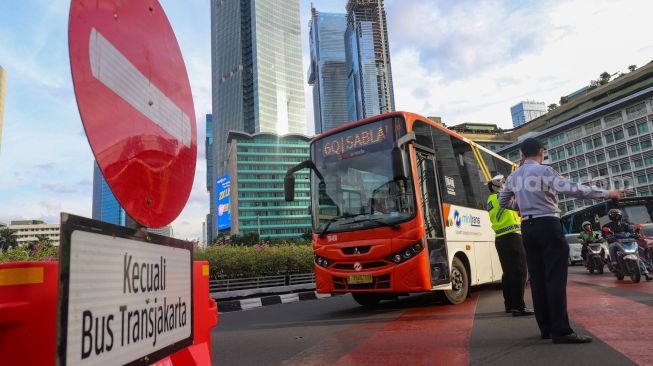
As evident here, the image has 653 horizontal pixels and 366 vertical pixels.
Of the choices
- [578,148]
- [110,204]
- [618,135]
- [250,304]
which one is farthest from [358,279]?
[578,148]

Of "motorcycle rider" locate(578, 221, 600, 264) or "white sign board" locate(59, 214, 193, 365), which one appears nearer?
"white sign board" locate(59, 214, 193, 365)

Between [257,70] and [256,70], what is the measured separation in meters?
0.54

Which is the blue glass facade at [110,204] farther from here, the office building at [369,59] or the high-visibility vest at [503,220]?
the office building at [369,59]

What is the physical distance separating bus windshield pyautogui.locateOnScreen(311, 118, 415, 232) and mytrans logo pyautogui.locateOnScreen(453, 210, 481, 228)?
1.44 m

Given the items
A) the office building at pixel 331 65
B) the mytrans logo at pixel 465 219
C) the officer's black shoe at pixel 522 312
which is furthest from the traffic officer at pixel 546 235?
the office building at pixel 331 65

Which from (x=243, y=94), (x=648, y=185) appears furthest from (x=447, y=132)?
(x=243, y=94)

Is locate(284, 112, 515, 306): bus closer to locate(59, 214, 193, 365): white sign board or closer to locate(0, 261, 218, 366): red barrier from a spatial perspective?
locate(59, 214, 193, 365): white sign board

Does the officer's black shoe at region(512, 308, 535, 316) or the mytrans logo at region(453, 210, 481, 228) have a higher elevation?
the mytrans logo at region(453, 210, 481, 228)

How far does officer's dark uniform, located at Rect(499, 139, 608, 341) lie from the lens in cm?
363

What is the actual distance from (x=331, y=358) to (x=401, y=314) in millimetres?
2947

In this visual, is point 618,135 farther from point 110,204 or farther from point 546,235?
point 110,204

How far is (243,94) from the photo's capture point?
5300 inches

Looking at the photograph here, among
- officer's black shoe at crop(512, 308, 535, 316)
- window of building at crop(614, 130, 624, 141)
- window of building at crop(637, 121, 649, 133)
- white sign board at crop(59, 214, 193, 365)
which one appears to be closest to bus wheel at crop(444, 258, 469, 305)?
officer's black shoe at crop(512, 308, 535, 316)

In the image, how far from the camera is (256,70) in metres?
134
